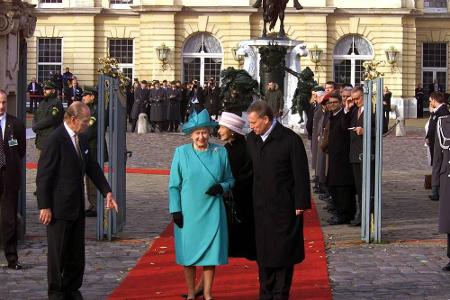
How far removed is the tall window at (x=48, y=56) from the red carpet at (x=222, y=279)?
50176 mm

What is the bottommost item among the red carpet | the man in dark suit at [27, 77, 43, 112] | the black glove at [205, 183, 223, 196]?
the red carpet

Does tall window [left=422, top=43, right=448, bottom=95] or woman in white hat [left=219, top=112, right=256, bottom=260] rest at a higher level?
tall window [left=422, top=43, right=448, bottom=95]

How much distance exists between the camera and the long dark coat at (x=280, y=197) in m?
9.97

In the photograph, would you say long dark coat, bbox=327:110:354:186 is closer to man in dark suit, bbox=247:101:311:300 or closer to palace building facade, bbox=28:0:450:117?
man in dark suit, bbox=247:101:311:300

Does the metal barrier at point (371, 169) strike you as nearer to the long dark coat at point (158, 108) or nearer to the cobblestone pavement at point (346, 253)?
the cobblestone pavement at point (346, 253)

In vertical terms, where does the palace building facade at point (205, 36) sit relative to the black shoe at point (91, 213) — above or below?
above

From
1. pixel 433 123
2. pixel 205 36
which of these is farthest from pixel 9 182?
pixel 205 36

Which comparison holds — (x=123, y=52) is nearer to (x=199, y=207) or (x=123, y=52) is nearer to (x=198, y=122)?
(x=198, y=122)

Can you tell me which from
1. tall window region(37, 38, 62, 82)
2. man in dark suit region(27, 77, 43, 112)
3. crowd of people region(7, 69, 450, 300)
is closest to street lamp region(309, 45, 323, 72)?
tall window region(37, 38, 62, 82)

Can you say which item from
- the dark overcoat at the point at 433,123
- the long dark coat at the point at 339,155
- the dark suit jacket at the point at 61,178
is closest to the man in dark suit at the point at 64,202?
the dark suit jacket at the point at 61,178

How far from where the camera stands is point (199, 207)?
10.2 meters

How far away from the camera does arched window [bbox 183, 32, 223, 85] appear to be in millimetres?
61737

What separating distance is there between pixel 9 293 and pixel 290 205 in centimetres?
272

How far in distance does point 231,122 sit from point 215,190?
0.70m
